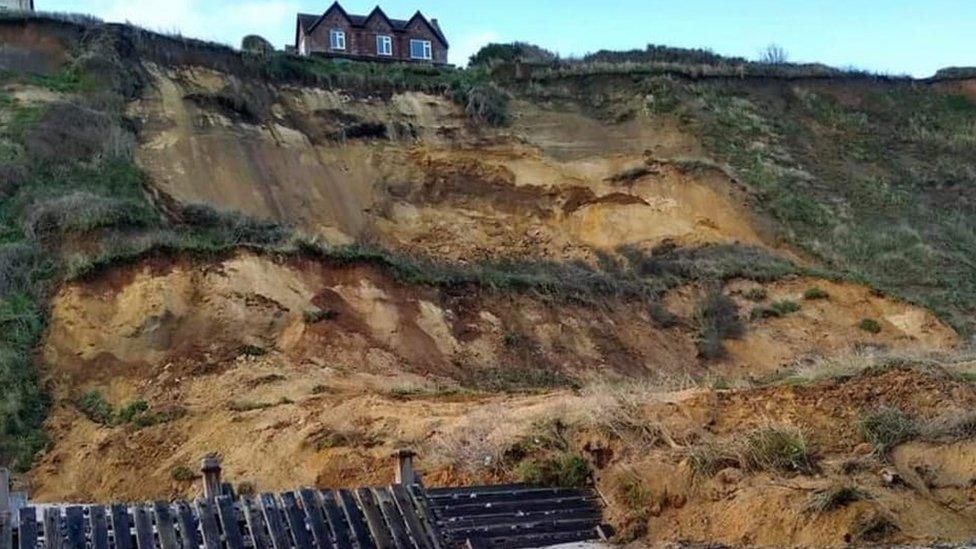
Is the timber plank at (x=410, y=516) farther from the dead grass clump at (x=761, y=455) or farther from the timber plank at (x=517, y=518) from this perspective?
the dead grass clump at (x=761, y=455)

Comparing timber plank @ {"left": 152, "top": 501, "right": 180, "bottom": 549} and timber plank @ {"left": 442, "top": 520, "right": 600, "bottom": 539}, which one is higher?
timber plank @ {"left": 152, "top": 501, "right": 180, "bottom": 549}

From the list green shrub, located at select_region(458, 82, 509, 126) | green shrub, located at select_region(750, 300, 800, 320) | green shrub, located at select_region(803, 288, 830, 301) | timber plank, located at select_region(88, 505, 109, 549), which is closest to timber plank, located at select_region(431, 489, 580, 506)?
timber plank, located at select_region(88, 505, 109, 549)

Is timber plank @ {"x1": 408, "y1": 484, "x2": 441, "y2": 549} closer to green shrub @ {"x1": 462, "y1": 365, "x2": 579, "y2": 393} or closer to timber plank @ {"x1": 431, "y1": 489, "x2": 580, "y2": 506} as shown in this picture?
timber plank @ {"x1": 431, "y1": 489, "x2": 580, "y2": 506}

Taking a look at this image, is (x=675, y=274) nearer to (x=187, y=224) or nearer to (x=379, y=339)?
(x=379, y=339)

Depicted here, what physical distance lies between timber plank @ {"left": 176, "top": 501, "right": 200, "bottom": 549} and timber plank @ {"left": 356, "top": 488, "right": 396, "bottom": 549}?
153cm

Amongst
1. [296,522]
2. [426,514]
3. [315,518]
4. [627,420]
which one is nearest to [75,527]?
[296,522]

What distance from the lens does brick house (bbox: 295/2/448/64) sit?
45062mm

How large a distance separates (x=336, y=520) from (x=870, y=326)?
20.2 m

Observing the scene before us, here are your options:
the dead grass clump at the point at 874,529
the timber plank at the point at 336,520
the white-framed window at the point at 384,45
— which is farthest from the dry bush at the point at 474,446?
the white-framed window at the point at 384,45

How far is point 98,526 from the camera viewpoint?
29.5 feet

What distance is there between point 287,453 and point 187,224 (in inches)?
436

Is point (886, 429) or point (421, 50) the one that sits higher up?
point (421, 50)

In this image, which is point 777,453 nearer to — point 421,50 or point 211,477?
point 211,477

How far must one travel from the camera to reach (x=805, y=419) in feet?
40.0
